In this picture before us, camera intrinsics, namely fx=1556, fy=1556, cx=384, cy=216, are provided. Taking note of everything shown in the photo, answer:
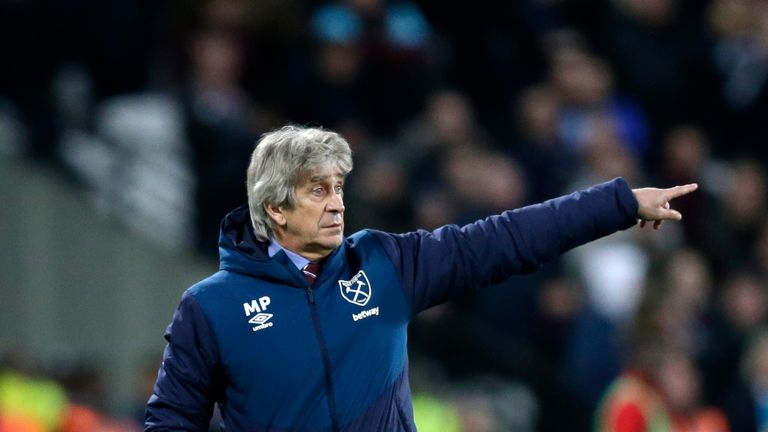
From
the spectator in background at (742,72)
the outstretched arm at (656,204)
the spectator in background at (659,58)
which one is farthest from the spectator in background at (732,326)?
the outstretched arm at (656,204)

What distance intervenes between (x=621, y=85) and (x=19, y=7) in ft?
13.1

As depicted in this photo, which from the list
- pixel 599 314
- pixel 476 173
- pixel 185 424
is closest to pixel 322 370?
pixel 185 424

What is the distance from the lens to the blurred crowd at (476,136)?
861cm

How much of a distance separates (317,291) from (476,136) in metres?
5.70

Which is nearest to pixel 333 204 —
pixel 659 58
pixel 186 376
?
pixel 186 376

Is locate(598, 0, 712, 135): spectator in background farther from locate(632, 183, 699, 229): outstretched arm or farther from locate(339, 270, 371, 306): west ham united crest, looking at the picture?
locate(339, 270, 371, 306): west ham united crest

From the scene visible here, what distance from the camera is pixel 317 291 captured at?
4191 mm

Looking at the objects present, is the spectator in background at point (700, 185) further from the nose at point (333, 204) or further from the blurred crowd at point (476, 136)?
the nose at point (333, 204)

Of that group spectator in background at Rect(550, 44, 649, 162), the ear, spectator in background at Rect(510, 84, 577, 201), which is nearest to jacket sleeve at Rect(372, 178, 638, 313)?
the ear

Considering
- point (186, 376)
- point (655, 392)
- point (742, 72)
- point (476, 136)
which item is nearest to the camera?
point (186, 376)

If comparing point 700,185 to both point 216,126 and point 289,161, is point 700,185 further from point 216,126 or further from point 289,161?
point 289,161

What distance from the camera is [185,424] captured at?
407 cm

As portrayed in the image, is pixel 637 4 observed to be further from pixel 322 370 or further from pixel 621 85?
pixel 322 370

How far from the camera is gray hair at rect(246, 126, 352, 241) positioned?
412 centimetres
